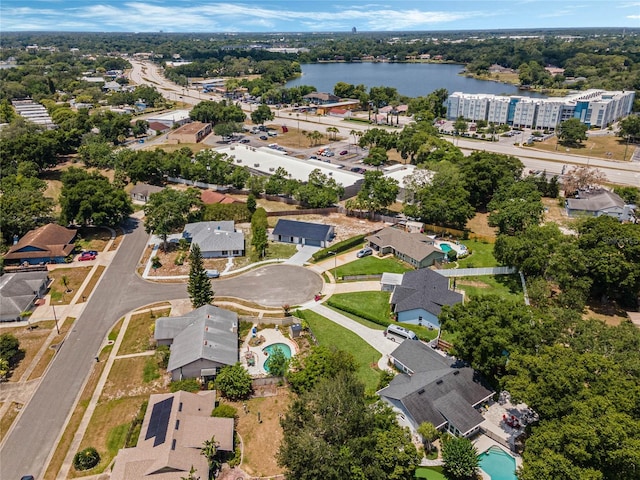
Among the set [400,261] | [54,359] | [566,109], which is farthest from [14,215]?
[566,109]

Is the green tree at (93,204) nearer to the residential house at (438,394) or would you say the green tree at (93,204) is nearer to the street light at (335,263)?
the street light at (335,263)

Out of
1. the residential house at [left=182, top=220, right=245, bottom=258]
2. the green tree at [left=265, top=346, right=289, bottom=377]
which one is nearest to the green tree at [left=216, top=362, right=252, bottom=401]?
the green tree at [left=265, top=346, right=289, bottom=377]

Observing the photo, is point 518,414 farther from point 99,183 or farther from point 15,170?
point 15,170

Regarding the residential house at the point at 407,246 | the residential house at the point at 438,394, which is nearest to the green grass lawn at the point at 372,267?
the residential house at the point at 407,246

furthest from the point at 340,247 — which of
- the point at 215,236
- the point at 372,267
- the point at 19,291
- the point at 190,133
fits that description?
the point at 190,133

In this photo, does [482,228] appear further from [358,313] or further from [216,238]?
[216,238]

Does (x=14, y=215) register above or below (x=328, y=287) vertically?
above
